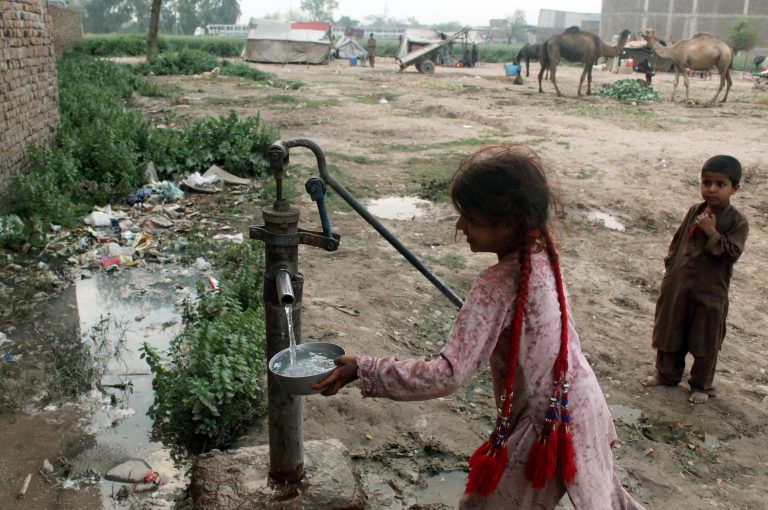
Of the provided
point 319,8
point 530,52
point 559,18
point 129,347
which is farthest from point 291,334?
point 319,8

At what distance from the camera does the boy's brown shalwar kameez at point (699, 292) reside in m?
3.02

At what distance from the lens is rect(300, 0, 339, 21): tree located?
345ft

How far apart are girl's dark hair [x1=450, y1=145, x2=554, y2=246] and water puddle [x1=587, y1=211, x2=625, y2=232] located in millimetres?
4748

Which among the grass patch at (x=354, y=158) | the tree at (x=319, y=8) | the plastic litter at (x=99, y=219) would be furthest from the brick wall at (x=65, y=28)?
the tree at (x=319, y=8)

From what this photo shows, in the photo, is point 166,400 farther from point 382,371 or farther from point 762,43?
point 762,43

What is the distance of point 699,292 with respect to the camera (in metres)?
3.15

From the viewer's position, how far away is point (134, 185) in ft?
21.0

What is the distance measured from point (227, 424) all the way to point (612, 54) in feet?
58.8

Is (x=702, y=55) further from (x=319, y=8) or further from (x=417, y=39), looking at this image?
(x=319, y=8)

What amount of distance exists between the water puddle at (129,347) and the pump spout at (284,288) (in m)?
1.15

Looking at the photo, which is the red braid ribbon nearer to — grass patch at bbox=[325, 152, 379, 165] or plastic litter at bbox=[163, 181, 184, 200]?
plastic litter at bbox=[163, 181, 184, 200]

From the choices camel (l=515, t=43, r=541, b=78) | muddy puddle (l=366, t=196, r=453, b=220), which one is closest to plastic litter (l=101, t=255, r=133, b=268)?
muddy puddle (l=366, t=196, r=453, b=220)

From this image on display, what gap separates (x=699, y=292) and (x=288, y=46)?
94.4ft

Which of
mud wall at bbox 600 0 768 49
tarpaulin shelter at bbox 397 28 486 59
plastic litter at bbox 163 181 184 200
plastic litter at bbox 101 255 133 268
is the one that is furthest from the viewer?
mud wall at bbox 600 0 768 49
